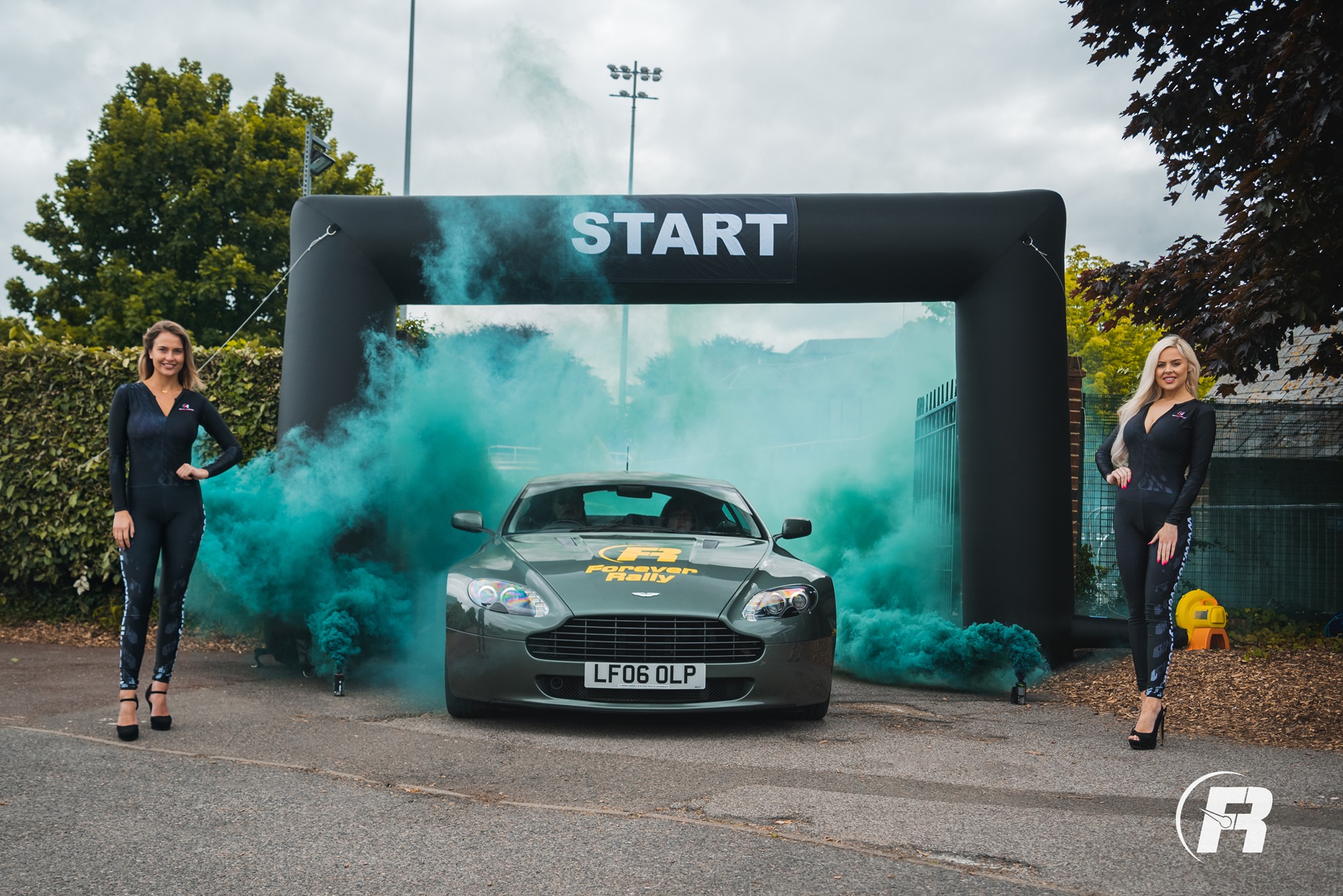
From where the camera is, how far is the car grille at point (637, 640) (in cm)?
550

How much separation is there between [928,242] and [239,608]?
521cm

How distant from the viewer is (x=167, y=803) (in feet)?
12.9

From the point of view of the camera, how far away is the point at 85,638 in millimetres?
8930

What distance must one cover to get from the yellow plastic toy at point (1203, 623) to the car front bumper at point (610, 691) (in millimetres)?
4302

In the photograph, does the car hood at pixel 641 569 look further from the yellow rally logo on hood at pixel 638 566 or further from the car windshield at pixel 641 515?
the car windshield at pixel 641 515

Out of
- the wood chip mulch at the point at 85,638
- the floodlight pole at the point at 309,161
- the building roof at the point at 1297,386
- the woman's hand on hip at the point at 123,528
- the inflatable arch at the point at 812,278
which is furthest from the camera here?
the floodlight pole at the point at 309,161

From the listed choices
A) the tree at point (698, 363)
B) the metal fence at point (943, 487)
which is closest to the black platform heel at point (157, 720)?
the metal fence at point (943, 487)

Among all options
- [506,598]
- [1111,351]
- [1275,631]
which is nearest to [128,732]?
[506,598]

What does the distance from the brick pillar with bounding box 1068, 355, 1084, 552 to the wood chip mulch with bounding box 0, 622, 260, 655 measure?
272 inches

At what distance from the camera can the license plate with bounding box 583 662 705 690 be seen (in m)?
→ 5.46

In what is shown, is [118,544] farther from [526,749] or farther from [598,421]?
[598,421]

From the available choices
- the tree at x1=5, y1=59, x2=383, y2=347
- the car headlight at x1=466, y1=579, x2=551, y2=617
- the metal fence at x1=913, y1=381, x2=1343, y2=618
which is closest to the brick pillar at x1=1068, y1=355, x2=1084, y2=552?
the metal fence at x1=913, y1=381, x2=1343, y2=618

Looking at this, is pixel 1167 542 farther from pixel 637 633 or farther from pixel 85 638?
pixel 85 638

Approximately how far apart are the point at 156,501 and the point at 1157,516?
4866 millimetres
